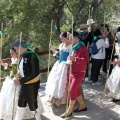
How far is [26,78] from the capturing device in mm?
4020

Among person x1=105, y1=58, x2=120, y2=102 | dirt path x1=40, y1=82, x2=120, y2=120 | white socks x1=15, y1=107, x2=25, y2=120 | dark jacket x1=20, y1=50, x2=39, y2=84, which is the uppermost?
dark jacket x1=20, y1=50, x2=39, y2=84

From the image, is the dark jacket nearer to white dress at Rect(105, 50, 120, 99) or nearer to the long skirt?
the long skirt

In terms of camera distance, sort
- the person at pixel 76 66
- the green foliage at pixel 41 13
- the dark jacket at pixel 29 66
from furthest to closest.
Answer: the green foliage at pixel 41 13 → the person at pixel 76 66 → the dark jacket at pixel 29 66

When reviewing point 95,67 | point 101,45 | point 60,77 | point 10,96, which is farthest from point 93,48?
point 10,96

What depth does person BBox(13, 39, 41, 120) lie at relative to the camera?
4000mm

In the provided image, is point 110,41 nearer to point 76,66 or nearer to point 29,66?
point 76,66

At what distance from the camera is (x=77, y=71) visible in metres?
4.66

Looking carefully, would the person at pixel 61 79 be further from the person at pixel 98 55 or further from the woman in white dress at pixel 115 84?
the person at pixel 98 55

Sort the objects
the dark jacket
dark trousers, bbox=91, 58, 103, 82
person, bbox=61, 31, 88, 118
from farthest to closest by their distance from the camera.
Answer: dark trousers, bbox=91, 58, 103, 82 < person, bbox=61, 31, 88, 118 < the dark jacket

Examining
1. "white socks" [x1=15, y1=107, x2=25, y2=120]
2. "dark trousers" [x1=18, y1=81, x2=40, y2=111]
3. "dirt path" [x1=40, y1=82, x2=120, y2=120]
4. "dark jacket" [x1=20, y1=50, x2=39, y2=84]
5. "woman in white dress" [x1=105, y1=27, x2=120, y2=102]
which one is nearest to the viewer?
"dark jacket" [x1=20, y1=50, x2=39, y2=84]

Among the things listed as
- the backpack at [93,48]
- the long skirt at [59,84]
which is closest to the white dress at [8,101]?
the long skirt at [59,84]

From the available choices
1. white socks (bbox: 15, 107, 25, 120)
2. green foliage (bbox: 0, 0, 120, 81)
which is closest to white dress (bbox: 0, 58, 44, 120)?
white socks (bbox: 15, 107, 25, 120)

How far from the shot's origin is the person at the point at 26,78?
4000mm

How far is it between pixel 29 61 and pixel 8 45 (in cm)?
827
